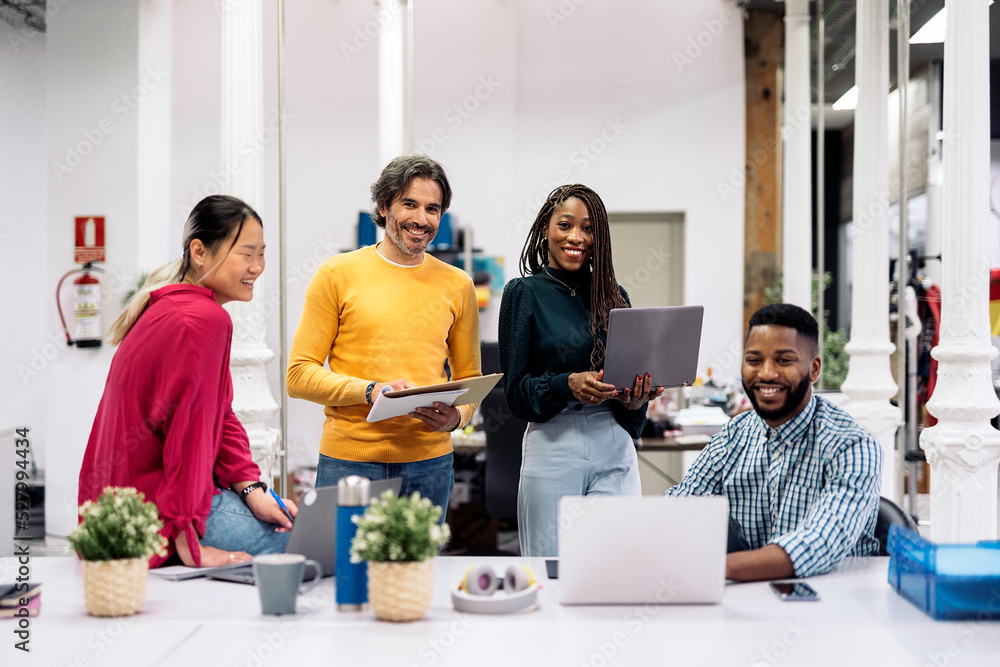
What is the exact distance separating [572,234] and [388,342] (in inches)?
22.5

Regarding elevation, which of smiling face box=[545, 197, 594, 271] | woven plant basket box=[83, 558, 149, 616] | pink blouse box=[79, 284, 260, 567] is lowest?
woven plant basket box=[83, 558, 149, 616]

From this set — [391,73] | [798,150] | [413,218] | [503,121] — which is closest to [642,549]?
[413,218]

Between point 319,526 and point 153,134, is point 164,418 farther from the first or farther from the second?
point 153,134

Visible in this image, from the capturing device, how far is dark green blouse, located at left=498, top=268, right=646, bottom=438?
2.20 meters

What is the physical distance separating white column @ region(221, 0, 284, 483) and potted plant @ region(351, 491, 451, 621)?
6.48ft

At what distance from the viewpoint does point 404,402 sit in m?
1.91

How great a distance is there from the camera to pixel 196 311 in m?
1.67

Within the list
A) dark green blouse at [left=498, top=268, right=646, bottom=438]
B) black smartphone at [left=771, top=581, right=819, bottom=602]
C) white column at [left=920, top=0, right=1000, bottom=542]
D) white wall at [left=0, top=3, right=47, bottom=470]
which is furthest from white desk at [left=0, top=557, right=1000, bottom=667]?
white wall at [left=0, top=3, right=47, bottom=470]

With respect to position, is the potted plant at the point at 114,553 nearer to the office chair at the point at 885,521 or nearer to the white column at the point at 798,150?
the office chair at the point at 885,521

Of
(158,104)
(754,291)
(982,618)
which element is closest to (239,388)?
(982,618)

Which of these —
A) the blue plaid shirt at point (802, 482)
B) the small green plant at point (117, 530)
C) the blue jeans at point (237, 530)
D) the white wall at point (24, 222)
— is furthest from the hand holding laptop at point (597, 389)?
the white wall at point (24, 222)

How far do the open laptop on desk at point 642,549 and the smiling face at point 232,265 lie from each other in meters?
0.88

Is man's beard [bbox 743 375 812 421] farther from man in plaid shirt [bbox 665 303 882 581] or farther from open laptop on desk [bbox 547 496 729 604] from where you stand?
open laptop on desk [bbox 547 496 729 604]

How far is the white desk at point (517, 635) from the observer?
1.19 meters
